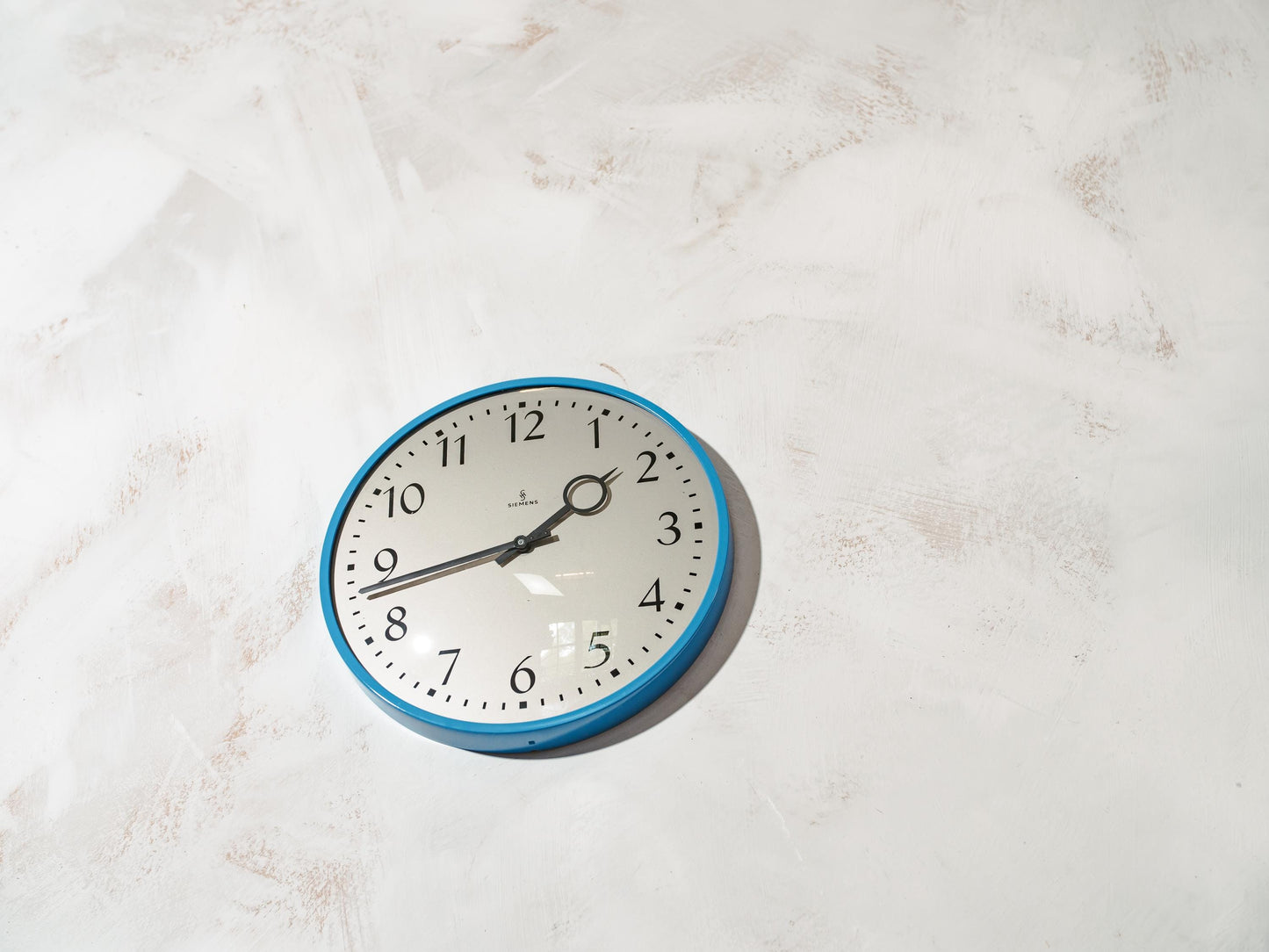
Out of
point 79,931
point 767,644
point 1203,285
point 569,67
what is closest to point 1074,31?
point 1203,285

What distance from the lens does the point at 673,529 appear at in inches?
36.8

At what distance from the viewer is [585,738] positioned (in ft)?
2.96

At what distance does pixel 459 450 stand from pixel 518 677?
0.93ft

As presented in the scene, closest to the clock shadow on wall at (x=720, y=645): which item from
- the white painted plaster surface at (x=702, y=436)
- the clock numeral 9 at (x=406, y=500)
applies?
the white painted plaster surface at (x=702, y=436)

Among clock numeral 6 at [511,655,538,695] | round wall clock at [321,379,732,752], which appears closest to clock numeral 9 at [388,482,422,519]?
round wall clock at [321,379,732,752]

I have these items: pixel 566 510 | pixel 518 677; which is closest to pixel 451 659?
pixel 518 677

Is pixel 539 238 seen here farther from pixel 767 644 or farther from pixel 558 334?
pixel 767 644

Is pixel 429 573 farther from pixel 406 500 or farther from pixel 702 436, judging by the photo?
pixel 702 436

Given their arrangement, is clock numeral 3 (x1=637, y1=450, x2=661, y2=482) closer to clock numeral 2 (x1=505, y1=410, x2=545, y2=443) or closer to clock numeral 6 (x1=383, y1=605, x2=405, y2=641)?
clock numeral 2 (x1=505, y1=410, x2=545, y2=443)

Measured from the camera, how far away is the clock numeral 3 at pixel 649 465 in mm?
967

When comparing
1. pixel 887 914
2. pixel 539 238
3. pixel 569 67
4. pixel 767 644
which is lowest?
pixel 887 914

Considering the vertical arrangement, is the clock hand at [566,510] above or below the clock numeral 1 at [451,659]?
above

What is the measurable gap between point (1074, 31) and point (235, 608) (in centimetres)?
127

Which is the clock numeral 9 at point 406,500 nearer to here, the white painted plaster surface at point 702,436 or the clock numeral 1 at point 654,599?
the white painted plaster surface at point 702,436
